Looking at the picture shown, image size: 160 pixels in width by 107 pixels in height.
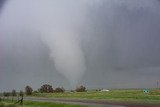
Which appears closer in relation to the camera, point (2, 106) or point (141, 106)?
point (141, 106)

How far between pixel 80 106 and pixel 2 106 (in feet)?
55.7

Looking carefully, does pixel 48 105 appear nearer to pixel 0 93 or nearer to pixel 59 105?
pixel 59 105

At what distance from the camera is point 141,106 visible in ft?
194

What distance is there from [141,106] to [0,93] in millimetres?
105852

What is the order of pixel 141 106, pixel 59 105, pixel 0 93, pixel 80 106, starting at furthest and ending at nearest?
pixel 0 93 < pixel 59 105 < pixel 80 106 < pixel 141 106

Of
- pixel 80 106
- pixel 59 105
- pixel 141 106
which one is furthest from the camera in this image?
pixel 59 105

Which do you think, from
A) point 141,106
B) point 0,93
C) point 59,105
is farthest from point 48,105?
point 0,93

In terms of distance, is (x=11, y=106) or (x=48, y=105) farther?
(x=48, y=105)

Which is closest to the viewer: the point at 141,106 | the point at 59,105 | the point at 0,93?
the point at 141,106

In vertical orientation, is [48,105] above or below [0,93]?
below

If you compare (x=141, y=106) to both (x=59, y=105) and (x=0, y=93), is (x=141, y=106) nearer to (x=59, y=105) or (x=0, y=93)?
(x=59, y=105)

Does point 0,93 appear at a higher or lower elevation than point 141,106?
higher

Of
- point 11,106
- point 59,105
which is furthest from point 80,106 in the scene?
point 11,106

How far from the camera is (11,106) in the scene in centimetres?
7175
